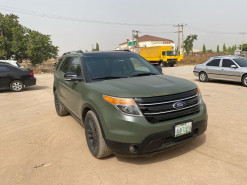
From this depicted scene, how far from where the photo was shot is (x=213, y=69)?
34.4 ft

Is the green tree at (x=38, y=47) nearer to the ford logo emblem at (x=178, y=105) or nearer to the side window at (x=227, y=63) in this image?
the side window at (x=227, y=63)

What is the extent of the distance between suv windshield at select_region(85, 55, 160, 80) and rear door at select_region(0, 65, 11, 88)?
7.69 m

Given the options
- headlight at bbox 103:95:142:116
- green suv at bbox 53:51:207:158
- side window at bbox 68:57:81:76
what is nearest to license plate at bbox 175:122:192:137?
green suv at bbox 53:51:207:158

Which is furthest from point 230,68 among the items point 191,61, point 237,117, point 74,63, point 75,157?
point 191,61

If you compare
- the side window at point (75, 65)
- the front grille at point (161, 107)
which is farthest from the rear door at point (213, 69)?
the front grille at point (161, 107)

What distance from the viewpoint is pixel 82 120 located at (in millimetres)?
3543

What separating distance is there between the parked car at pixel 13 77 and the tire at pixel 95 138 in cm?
809

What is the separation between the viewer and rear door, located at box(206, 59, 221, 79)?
1029 cm

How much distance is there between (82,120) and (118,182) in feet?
4.50

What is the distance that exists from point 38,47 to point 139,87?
23.7 meters

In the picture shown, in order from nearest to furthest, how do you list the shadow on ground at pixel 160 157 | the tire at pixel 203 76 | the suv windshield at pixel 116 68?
the shadow on ground at pixel 160 157, the suv windshield at pixel 116 68, the tire at pixel 203 76

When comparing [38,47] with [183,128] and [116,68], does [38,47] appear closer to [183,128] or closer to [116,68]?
[116,68]

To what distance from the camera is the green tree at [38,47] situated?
2305 cm

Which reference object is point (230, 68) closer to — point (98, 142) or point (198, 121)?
point (198, 121)
